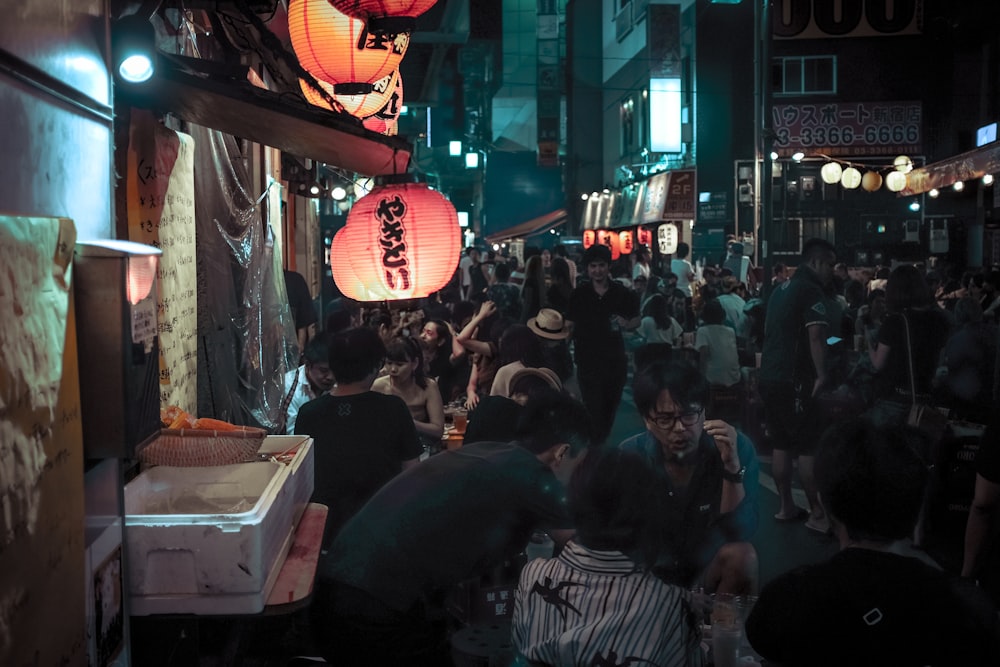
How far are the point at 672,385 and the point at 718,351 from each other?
7.04 m

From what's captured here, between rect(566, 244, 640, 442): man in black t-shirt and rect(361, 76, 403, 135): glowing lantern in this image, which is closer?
rect(361, 76, 403, 135): glowing lantern

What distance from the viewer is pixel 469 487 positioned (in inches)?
155

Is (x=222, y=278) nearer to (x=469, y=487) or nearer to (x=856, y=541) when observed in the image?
(x=469, y=487)

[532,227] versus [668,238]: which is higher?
[532,227]

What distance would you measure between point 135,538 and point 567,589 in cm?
148

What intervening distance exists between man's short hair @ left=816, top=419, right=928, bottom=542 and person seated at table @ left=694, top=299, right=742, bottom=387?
844 cm

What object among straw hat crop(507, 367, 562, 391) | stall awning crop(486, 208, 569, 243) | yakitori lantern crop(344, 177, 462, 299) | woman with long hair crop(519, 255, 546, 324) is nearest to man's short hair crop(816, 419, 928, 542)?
straw hat crop(507, 367, 562, 391)

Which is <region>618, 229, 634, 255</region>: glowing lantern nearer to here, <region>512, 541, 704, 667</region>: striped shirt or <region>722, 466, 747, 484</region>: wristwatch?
<region>722, 466, 747, 484</region>: wristwatch

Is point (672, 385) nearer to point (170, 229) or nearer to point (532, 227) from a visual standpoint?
point (170, 229)

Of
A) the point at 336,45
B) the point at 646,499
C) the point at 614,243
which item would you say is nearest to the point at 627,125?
the point at 614,243

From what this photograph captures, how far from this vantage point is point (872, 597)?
304 cm

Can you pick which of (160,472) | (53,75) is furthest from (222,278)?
(53,75)

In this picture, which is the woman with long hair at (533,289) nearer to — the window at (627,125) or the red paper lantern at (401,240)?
the red paper lantern at (401,240)

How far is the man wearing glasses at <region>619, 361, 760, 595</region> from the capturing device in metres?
4.84
